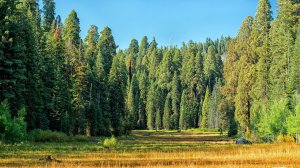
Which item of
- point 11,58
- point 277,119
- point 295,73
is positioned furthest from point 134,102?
point 11,58

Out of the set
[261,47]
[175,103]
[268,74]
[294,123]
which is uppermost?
[261,47]

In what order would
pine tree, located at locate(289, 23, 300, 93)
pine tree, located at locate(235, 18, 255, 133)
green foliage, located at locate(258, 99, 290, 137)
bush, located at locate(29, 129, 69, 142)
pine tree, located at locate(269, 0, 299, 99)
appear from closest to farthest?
1. bush, located at locate(29, 129, 69, 142)
2. green foliage, located at locate(258, 99, 290, 137)
3. pine tree, located at locate(289, 23, 300, 93)
4. pine tree, located at locate(269, 0, 299, 99)
5. pine tree, located at locate(235, 18, 255, 133)

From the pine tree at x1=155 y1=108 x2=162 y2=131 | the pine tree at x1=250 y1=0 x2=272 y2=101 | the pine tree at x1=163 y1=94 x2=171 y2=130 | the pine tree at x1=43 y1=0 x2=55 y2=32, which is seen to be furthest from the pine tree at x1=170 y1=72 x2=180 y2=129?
the pine tree at x1=250 y1=0 x2=272 y2=101

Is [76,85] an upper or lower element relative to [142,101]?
lower

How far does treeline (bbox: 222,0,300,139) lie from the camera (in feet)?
196

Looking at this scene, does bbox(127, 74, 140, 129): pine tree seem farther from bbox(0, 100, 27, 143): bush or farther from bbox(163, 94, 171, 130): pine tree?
bbox(0, 100, 27, 143): bush

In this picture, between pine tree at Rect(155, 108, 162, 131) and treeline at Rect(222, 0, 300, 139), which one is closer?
treeline at Rect(222, 0, 300, 139)

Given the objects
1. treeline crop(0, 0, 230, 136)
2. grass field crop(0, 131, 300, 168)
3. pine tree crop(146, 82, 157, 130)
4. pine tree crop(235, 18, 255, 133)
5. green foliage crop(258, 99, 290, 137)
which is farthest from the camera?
pine tree crop(146, 82, 157, 130)

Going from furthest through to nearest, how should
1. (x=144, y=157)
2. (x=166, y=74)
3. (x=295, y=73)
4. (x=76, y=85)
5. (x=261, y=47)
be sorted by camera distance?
(x=166, y=74), (x=261, y=47), (x=76, y=85), (x=295, y=73), (x=144, y=157)

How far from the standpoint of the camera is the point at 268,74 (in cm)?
7681

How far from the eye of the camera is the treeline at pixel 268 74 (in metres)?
59.7

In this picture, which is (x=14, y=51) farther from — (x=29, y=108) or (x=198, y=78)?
(x=198, y=78)

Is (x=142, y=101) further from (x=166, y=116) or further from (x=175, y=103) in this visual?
(x=166, y=116)

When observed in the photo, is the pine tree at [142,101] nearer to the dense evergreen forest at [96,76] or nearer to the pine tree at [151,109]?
the pine tree at [151,109]
